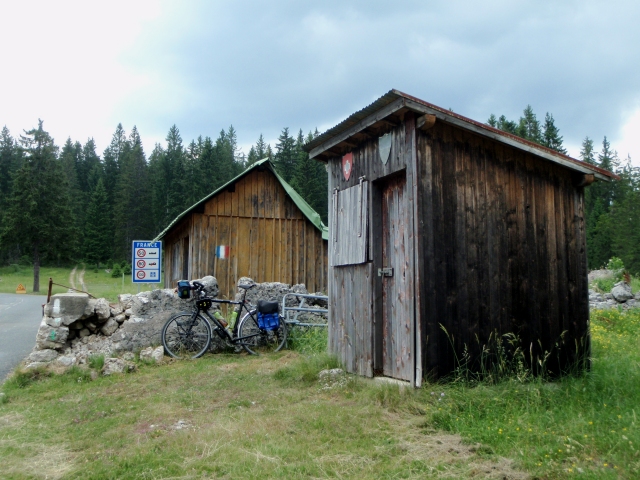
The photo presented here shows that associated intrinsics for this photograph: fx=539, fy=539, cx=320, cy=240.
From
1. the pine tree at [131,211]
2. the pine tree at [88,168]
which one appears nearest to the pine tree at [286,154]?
the pine tree at [131,211]

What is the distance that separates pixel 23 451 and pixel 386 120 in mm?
4831

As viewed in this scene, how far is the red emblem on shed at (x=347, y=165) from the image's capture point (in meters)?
7.33

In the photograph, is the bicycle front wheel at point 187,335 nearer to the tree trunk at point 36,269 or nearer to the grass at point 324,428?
the grass at point 324,428

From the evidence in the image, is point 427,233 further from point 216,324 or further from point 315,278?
point 315,278

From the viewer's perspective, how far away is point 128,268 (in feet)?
149

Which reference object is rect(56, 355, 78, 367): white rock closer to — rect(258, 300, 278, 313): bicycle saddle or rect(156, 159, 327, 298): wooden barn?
rect(258, 300, 278, 313): bicycle saddle

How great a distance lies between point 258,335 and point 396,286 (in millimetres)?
4220

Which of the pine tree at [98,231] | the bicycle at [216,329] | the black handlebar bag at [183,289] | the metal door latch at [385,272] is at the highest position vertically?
the pine tree at [98,231]

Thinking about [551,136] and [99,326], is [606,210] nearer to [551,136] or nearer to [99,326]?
[551,136]

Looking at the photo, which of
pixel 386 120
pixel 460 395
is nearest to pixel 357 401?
pixel 460 395

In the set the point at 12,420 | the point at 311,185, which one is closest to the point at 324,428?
the point at 12,420

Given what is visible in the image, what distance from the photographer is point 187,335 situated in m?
9.25

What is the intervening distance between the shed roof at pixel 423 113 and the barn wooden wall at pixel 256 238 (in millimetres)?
7891

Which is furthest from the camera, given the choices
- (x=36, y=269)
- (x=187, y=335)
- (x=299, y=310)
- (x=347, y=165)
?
(x=36, y=269)
